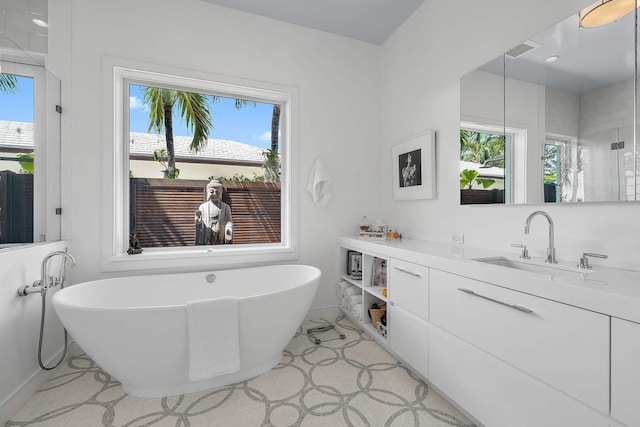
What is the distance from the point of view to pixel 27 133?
1805mm

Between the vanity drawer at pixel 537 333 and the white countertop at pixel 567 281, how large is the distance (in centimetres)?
3

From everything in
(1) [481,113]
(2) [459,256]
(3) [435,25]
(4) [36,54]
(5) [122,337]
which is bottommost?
(5) [122,337]

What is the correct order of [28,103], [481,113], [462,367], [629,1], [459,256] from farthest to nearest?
[481,113], [28,103], [459,256], [462,367], [629,1]

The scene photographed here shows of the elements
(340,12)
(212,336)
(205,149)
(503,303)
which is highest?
(340,12)

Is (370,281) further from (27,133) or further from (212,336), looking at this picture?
(27,133)

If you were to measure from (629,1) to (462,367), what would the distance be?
1.81 metres

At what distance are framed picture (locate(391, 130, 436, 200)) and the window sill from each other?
1.16m

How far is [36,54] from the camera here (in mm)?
2010

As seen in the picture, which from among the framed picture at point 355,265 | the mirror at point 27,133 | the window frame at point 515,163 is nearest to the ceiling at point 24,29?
the mirror at point 27,133

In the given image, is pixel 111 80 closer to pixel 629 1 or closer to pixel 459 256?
pixel 459 256

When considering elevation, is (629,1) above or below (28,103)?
above

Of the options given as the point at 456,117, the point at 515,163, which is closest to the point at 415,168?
the point at 456,117

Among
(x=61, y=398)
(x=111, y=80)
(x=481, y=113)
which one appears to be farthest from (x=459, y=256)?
(x=111, y=80)

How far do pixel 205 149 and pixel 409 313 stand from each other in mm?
2197
